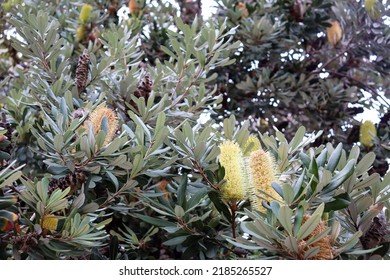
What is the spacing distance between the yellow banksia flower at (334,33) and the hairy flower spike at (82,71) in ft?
6.34

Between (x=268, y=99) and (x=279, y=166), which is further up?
(x=279, y=166)

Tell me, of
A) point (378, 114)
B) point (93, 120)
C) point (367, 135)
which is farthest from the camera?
point (378, 114)

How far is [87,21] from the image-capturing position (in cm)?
280

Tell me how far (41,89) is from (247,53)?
164 centimetres

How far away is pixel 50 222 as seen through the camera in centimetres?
111

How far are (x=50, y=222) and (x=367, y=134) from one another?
81.7 inches

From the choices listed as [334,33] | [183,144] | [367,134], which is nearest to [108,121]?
[183,144]

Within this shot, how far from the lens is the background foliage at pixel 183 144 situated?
1.09m

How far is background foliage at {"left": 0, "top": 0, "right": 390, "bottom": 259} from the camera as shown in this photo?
3.58 feet

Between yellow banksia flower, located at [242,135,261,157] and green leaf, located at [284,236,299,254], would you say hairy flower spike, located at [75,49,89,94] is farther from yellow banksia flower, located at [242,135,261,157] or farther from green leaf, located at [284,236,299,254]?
green leaf, located at [284,236,299,254]

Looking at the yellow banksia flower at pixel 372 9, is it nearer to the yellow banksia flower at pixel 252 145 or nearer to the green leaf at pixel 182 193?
the yellow banksia flower at pixel 252 145

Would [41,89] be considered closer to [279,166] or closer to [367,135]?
[279,166]
